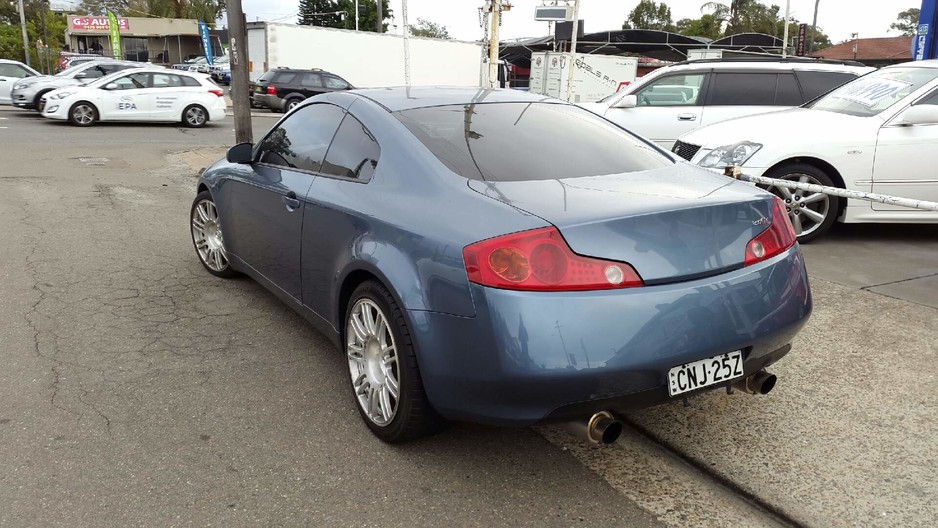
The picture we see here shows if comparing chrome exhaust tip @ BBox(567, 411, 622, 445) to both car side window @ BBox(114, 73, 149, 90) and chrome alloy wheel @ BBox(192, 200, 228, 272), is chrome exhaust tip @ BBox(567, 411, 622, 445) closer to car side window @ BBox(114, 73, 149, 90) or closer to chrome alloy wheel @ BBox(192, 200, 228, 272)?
chrome alloy wheel @ BBox(192, 200, 228, 272)

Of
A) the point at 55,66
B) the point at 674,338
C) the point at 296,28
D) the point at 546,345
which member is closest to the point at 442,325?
the point at 546,345

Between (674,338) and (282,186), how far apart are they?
7.91 ft

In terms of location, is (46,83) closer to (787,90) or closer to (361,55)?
(361,55)

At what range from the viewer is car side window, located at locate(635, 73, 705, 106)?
9844 millimetres

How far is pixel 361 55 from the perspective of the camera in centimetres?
3047

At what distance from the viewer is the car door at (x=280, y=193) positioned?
3992 millimetres

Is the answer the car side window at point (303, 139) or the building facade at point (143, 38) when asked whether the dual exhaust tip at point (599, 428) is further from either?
the building facade at point (143, 38)

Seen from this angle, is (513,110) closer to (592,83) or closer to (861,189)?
(861,189)

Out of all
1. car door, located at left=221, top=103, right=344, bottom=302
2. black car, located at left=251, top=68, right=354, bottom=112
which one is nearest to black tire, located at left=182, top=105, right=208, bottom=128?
black car, located at left=251, top=68, right=354, bottom=112

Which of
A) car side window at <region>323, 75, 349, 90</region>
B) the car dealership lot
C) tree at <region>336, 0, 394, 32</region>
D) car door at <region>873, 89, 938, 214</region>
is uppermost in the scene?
tree at <region>336, 0, 394, 32</region>

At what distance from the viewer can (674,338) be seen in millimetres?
2643

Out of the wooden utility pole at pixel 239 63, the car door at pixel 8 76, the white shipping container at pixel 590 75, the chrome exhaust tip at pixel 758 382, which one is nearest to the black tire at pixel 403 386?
the chrome exhaust tip at pixel 758 382

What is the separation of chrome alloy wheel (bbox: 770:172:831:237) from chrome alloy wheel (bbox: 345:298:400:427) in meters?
4.73

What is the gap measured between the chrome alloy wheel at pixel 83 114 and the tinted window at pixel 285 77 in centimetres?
681
